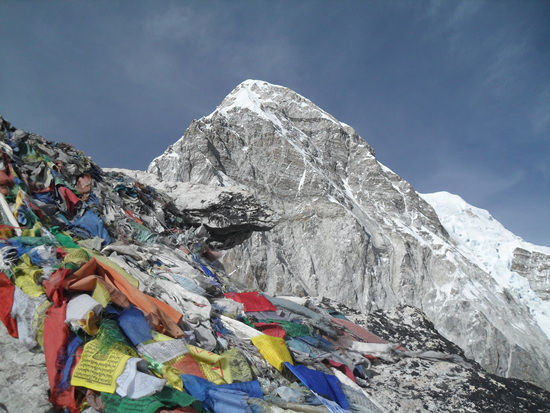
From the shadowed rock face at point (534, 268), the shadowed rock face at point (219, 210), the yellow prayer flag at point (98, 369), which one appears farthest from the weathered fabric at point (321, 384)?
the shadowed rock face at point (534, 268)

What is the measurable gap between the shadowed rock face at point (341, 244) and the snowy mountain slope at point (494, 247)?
10.1 m

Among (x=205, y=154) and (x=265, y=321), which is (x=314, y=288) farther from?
(x=265, y=321)

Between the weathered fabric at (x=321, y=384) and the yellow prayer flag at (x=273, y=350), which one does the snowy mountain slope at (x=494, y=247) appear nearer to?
the weathered fabric at (x=321, y=384)

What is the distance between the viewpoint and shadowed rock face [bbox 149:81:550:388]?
35969 mm

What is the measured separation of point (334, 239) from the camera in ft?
126

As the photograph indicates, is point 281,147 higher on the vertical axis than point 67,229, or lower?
higher

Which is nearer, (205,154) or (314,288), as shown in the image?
(314,288)

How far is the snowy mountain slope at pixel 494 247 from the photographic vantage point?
56594 millimetres

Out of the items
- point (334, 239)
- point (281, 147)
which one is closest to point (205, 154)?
point (281, 147)

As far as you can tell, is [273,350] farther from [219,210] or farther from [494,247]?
[494,247]

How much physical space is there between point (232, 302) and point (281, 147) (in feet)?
130

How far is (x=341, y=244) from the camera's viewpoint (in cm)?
3781

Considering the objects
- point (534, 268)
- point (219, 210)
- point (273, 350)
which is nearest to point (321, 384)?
point (273, 350)

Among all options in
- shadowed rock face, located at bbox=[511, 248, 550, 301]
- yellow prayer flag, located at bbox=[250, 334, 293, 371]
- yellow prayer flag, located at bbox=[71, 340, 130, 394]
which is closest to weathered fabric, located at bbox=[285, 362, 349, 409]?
yellow prayer flag, located at bbox=[250, 334, 293, 371]
